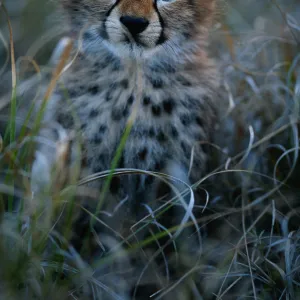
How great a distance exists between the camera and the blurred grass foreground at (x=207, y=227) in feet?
5.10

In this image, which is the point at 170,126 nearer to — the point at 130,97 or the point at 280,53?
the point at 130,97

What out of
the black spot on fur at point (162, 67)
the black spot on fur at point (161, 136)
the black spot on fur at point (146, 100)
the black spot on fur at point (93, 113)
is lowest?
the black spot on fur at point (161, 136)

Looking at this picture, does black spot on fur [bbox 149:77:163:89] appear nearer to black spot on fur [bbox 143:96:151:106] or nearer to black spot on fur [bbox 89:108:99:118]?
black spot on fur [bbox 143:96:151:106]

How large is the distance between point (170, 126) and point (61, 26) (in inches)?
24.9

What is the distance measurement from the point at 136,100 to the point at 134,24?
30 centimetres

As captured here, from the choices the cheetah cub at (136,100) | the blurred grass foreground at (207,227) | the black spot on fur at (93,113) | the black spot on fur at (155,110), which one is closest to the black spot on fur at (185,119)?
the cheetah cub at (136,100)

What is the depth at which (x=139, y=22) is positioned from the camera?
186 cm

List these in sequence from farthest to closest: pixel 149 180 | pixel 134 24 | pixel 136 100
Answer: pixel 149 180, pixel 136 100, pixel 134 24

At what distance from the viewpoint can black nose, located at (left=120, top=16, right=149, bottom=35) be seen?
6.07ft

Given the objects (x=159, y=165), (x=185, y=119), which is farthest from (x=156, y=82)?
(x=159, y=165)

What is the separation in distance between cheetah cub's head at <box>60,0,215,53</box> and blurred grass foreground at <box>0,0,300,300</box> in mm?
188

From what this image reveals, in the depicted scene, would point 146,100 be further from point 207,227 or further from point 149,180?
point 207,227

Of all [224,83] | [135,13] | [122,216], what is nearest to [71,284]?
[122,216]

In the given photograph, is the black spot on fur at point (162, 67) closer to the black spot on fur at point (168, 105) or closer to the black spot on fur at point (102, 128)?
the black spot on fur at point (168, 105)
